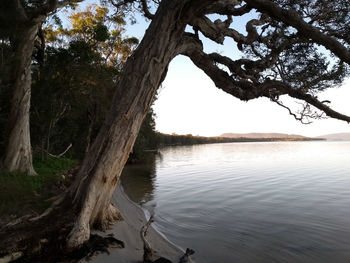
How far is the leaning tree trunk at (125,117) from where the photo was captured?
187 inches

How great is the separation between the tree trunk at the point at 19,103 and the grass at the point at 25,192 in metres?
0.52

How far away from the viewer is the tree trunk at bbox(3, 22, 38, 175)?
26.3 ft


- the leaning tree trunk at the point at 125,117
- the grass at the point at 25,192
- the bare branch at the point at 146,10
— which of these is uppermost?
the bare branch at the point at 146,10

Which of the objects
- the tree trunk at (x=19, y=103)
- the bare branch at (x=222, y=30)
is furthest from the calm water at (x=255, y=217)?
the bare branch at (x=222, y=30)

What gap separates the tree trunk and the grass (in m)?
0.52

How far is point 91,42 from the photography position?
1545 cm

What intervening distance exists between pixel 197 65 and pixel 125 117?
240 cm

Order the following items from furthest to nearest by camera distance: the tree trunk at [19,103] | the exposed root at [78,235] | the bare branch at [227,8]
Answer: the tree trunk at [19,103] < the bare branch at [227,8] < the exposed root at [78,235]

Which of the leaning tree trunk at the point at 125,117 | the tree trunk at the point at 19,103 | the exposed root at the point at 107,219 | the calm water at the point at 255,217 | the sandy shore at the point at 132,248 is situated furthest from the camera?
the tree trunk at the point at 19,103

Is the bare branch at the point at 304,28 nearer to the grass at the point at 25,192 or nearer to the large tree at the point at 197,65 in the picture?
the large tree at the point at 197,65

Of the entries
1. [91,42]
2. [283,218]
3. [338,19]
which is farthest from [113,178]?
[91,42]

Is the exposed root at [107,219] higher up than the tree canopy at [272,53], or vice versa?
the tree canopy at [272,53]

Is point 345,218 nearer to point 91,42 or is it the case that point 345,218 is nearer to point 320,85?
point 320,85

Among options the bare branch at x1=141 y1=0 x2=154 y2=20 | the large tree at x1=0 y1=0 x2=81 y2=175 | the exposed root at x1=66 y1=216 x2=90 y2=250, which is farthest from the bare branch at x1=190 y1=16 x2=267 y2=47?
the large tree at x1=0 y1=0 x2=81 y2=175
